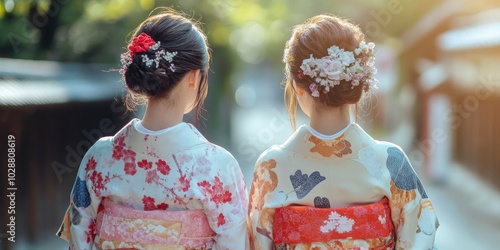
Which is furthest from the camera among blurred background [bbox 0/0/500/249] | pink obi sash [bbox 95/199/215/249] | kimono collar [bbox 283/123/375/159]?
blurred background [bbox 0/0/500/249]

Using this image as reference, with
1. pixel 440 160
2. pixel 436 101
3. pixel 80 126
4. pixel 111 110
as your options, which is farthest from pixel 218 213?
pixel 436 101

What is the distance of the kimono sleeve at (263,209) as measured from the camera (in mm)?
3223

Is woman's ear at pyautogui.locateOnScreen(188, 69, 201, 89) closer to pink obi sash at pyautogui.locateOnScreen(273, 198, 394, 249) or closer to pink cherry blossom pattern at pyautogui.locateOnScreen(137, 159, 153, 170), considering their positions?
pink cherry blossom pattern at pyautogui.locateOnScreen(137, 159, 153, 170)

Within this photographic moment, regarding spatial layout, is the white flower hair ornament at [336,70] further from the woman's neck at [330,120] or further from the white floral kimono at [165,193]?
the white floral kimono at [165,193]

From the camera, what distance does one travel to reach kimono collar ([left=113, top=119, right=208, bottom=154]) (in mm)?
3111

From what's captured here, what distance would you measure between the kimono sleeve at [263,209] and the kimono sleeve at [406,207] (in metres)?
0.52

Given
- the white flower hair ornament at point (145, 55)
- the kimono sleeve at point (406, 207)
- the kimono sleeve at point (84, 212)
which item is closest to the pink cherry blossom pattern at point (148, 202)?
the kimono sleeve at point (84, 212)

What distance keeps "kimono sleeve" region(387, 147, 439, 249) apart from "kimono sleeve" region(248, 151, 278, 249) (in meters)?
0.52

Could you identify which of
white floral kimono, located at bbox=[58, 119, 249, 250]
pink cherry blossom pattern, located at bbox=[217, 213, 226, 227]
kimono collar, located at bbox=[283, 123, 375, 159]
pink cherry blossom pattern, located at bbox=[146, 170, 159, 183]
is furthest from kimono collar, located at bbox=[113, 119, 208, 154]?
kimono collar, located at bbox=[283, 123, 375, 159]

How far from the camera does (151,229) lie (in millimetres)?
3043

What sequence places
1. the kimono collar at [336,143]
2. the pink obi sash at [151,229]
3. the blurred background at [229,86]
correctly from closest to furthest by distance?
the pink obi sash at [151,229], the kimono collar at [336,143], the blurred background at [229,86]

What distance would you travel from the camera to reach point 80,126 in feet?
29.6

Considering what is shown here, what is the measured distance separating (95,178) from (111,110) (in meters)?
7.50

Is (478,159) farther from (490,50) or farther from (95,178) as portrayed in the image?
(95,178)
